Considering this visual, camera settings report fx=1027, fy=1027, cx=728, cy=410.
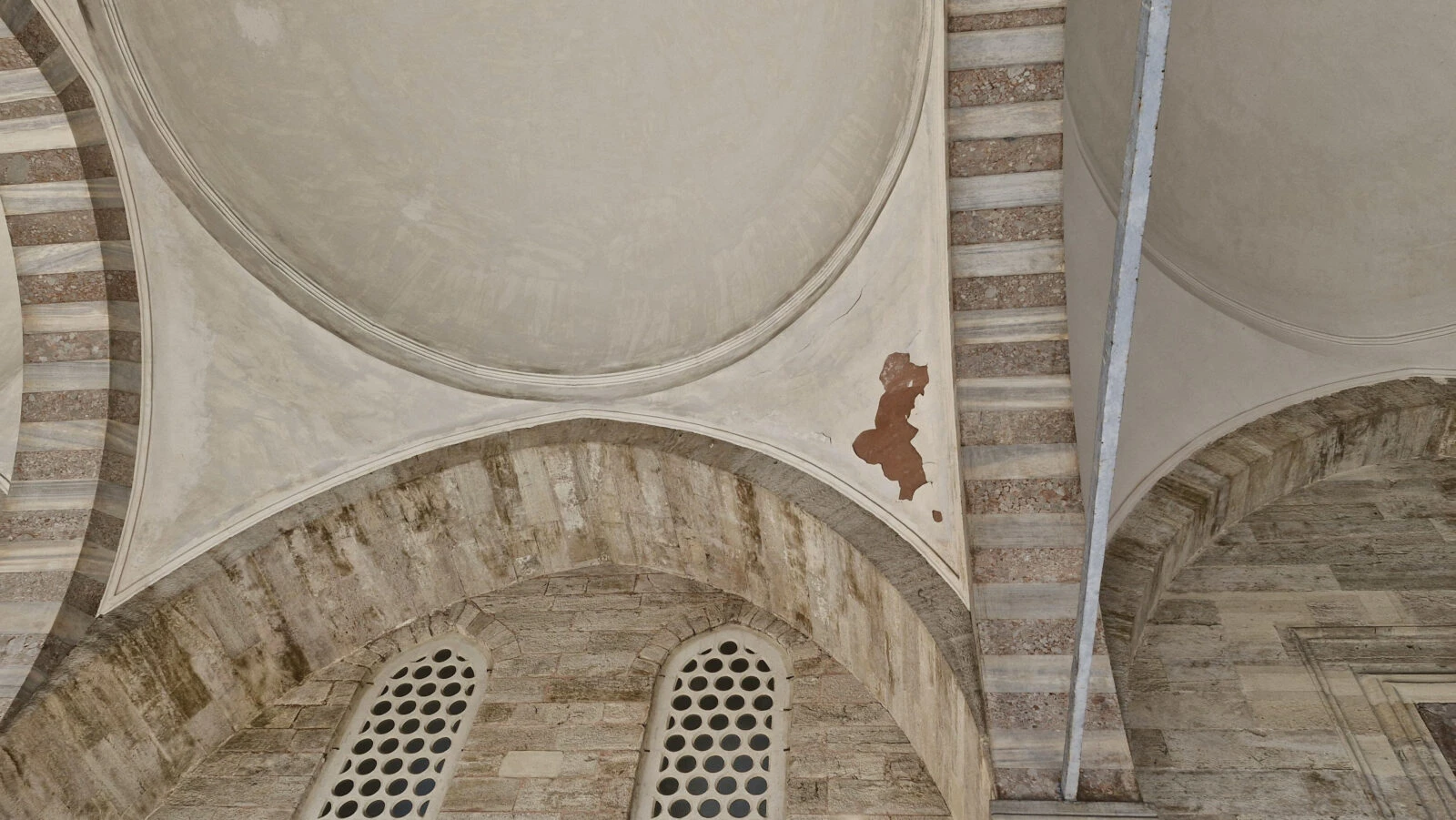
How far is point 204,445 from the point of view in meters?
5.31

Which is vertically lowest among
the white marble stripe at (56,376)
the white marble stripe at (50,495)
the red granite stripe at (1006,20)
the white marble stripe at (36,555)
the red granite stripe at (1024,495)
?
the white marble stripe at (36,555)

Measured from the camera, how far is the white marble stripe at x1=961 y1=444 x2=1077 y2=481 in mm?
4246

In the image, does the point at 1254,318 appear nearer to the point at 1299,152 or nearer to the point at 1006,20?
the point at 1299,152

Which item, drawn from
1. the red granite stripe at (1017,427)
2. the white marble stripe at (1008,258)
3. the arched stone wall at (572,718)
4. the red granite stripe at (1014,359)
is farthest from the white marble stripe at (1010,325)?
the arched stone wall at (572,718)

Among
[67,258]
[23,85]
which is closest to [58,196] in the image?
[67,258]

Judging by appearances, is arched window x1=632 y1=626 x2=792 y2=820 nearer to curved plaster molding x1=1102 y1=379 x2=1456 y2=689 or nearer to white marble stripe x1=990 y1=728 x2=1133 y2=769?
white marble stripe x1=990 y1=728 x2=1133 y2=769

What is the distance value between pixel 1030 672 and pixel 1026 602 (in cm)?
30

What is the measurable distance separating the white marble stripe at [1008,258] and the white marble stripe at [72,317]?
4.09m

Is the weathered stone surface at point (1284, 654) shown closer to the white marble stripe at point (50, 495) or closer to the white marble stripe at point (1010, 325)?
the white marble stripe at point (1010, 325)

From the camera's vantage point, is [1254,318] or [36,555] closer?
[36,555]

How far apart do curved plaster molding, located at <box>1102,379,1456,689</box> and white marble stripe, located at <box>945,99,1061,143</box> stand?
1690 millimetres

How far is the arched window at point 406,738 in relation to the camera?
484 cm

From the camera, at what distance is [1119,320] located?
2.41 m

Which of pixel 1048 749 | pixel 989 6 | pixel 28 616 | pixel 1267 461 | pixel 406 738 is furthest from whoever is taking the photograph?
pixel 406 738
